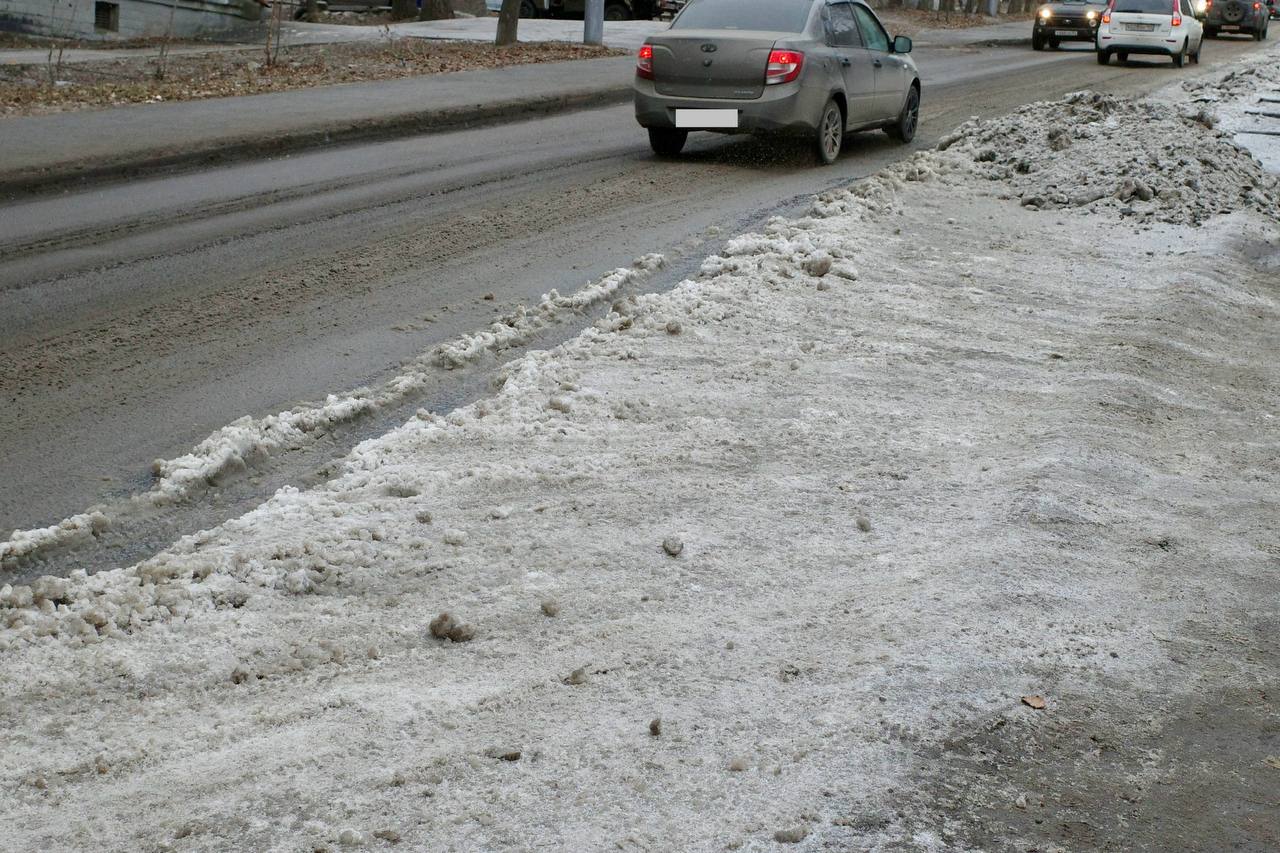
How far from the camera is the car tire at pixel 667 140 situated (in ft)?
44.8

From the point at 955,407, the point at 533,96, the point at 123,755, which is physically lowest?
the point at 123,755

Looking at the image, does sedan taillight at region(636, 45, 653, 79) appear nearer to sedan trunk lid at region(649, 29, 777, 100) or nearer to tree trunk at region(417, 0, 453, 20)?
sedan trunk lid at region(649, 29, 777, 100)

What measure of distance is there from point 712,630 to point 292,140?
453 inches

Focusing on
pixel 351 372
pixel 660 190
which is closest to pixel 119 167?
pixel 660 190

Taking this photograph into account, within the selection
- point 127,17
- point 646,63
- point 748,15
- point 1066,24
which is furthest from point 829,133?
point 1066,24

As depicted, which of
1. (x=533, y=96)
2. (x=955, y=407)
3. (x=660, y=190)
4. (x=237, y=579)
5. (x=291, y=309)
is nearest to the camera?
(x=237, y=579)

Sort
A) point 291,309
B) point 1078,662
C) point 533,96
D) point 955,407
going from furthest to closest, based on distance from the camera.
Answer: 1. point 533,96
2. point 291,309
3. point 955,407
4. point 1078,662

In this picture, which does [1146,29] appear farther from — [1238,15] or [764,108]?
[764,108]

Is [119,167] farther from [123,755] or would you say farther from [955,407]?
[123,755]

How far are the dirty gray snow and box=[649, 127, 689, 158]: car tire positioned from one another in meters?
7.33

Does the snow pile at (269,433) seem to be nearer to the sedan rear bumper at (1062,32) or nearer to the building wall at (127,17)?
the building wall at (127,17)

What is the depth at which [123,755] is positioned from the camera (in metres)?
3.20

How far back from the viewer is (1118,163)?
11703mm

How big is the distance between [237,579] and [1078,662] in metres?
2.35
